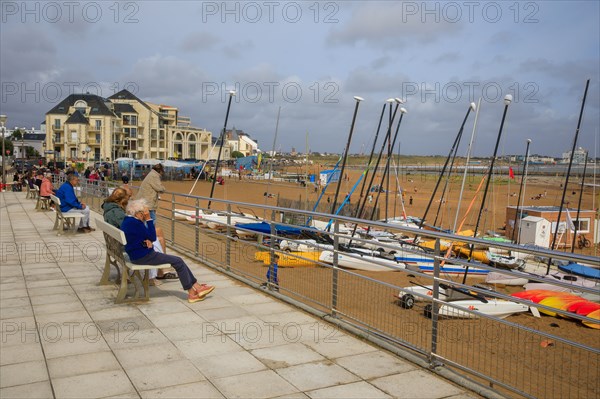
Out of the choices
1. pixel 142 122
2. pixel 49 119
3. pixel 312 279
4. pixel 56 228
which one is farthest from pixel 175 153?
pixel 312 279

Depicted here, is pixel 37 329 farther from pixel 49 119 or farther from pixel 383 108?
pixel 49 119

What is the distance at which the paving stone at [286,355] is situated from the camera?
454cm

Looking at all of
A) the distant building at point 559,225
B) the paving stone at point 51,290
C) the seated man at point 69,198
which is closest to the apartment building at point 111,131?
the distant building at point 559,225

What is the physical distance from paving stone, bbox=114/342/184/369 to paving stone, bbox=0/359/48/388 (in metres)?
0.60

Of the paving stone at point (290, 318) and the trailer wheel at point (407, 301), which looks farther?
the trailer wheel at point (407, 301)

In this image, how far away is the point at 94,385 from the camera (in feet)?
13.1

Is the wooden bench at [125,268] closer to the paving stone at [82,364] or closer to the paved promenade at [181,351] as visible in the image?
the paved promenade at [181,351]

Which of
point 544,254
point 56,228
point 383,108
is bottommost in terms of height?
point 56,228

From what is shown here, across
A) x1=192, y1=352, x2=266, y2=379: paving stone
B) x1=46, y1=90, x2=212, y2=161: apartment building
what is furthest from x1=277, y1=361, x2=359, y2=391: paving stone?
x1=46, y1=90, x2=212, y2=161: apartment building

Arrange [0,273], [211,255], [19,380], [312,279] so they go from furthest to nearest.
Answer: [211,255], [0,273], [312,279], [19,380]

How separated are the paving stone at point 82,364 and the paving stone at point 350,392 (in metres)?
1.66

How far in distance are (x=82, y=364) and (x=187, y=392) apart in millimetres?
1106

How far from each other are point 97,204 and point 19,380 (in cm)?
1584

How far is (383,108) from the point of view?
25656 millimetres
